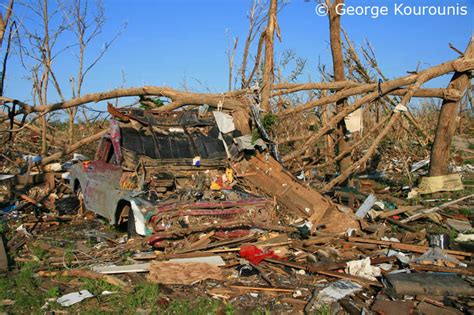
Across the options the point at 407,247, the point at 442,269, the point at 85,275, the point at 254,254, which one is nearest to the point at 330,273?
the point at 254,254

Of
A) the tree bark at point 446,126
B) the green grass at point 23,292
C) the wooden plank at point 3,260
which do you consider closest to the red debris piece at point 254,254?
the green grass at point 23,292

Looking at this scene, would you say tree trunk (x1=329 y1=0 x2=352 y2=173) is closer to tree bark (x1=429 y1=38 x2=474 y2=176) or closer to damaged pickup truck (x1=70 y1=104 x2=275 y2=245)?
tree bark (x1=429 y1=38 x2=474 y2=176)

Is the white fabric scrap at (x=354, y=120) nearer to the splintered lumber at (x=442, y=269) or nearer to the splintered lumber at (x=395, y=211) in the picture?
the splintered lumber at (x=395, y=211)

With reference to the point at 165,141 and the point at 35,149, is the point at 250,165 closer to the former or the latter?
the point at 165,141

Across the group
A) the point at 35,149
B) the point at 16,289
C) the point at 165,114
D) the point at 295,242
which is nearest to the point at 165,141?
the point at 165,114

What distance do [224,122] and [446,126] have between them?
5.58 metres

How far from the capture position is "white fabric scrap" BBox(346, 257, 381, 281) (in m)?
6.12

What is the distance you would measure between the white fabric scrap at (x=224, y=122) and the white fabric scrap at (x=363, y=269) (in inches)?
155

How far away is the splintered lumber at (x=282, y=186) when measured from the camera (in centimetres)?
835

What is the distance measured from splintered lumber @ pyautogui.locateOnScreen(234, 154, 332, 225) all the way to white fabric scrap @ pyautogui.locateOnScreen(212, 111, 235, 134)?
0.72 m

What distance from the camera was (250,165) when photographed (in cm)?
919

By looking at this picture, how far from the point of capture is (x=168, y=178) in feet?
25.8

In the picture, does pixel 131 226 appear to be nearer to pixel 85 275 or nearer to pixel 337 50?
pixel 85 275

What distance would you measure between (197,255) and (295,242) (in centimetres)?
154
